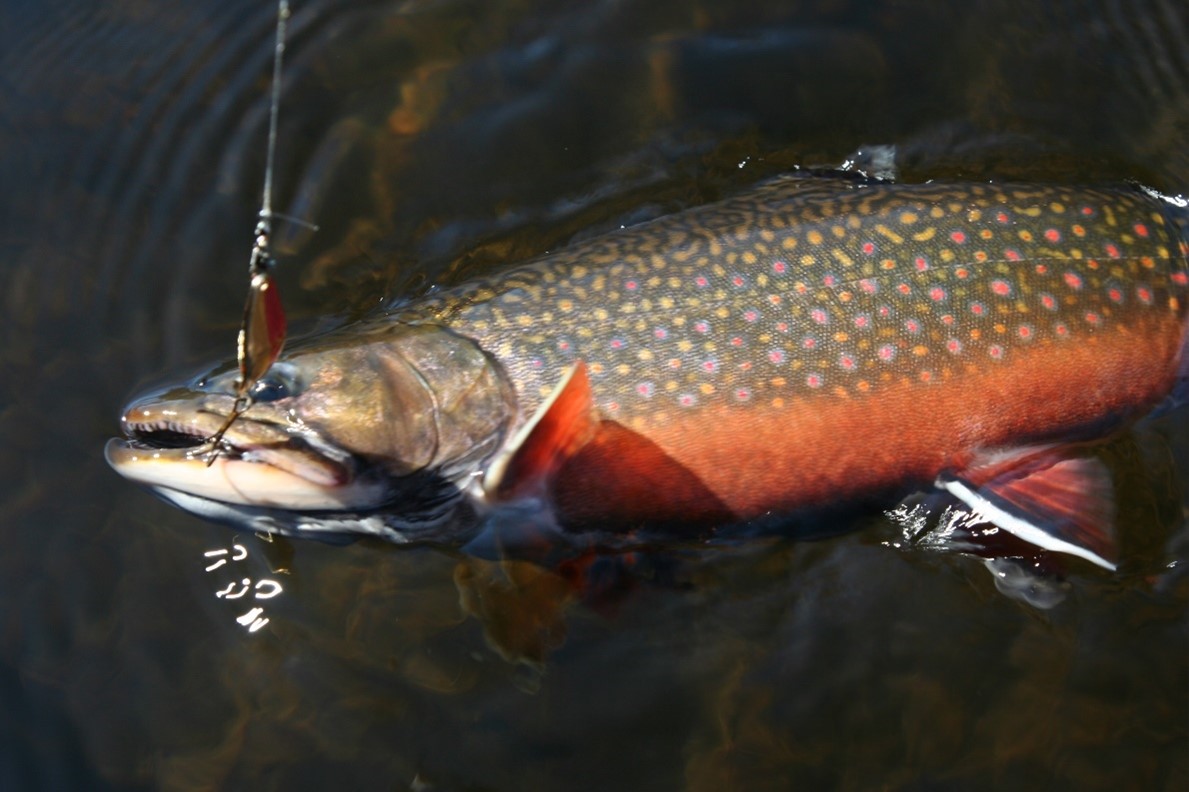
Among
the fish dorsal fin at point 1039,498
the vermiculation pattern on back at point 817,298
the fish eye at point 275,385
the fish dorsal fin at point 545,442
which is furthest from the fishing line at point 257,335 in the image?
the fish dorsal fin at point 1039,498

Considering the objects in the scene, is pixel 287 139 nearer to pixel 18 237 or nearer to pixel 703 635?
pixel 18 237

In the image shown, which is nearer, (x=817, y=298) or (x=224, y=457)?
(x=224, y=457)

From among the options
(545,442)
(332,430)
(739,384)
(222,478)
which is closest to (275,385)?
(332,430)

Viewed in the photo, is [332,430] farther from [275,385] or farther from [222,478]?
[222,478]

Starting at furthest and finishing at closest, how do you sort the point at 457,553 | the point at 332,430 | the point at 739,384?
the point at 457,553
the point at 739,384
the point at 332,430

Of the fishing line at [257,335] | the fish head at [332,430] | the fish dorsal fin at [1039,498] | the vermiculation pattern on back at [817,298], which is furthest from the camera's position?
the fish dorsal fin at [1039,498]

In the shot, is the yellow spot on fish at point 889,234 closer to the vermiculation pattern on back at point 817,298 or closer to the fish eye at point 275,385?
the vermiculation pattern on back at point 817,298

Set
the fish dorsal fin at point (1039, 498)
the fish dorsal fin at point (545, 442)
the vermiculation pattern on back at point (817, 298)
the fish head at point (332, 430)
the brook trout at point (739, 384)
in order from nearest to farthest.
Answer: the fish dorsal fin at point (545, 442) < the fish head at point (332, 430) < the brook trout at point (739, 384) < the vermiculation pattern on back at point (817, 298) < the fish dorsal fin at point (1039, 498)

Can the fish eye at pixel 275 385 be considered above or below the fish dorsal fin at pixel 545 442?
above
